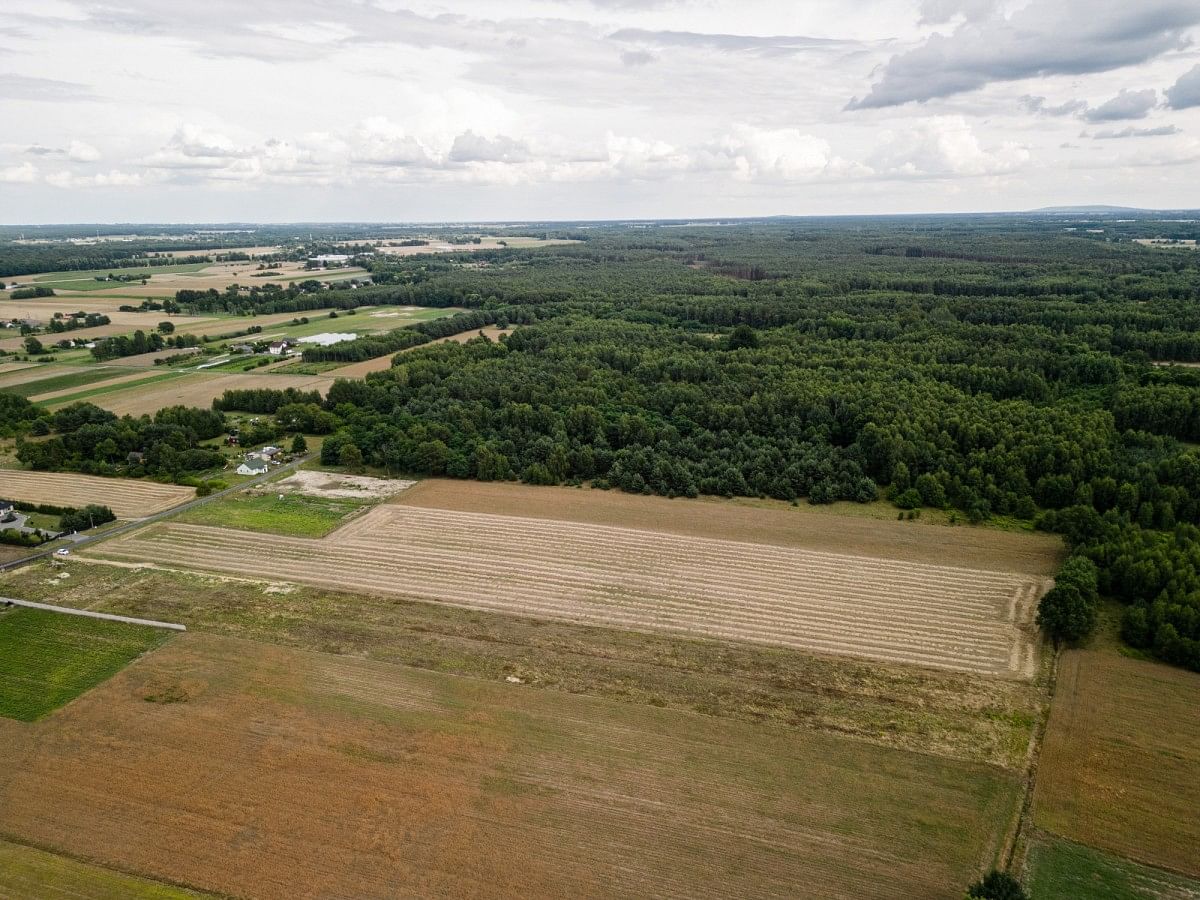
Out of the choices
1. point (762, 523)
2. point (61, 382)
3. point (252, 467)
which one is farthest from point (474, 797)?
point (61, 382)

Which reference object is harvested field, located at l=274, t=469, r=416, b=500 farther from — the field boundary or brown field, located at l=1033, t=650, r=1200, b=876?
brown field, located at l=1033, t=650, r=1200, b=876

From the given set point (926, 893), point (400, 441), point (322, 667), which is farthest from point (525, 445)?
point (926, 893)

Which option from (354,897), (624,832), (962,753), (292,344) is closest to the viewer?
(354,897)

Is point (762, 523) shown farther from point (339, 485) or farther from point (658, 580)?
point (339, 485)

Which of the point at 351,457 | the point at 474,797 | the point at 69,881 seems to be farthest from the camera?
the point at 351,457

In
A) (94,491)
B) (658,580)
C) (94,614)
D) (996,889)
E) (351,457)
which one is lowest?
(996,889)

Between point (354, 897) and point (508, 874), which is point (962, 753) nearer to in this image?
point (508, 874)
